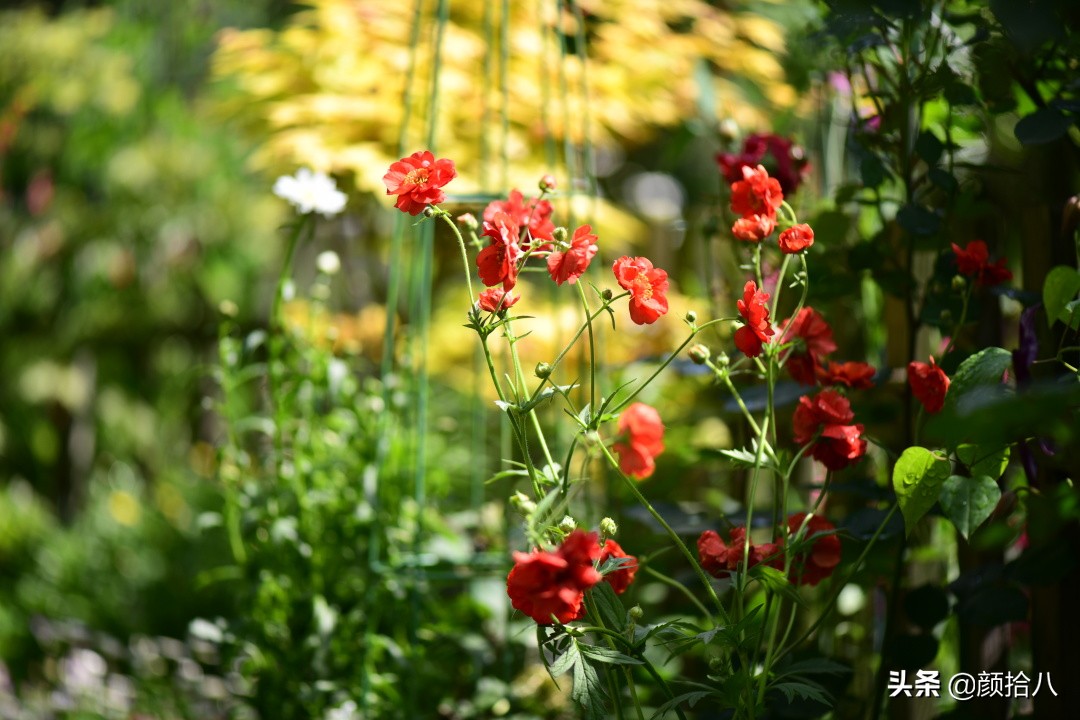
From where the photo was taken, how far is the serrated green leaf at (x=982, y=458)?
0.70 metres

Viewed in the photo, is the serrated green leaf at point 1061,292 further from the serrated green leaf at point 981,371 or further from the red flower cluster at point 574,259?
the red flower cluster at point 574,259

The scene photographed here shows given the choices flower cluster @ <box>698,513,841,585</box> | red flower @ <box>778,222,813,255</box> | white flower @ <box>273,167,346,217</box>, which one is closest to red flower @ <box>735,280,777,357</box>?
red flower @ <box>778,222,813,255</box>

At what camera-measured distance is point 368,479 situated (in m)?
1.15

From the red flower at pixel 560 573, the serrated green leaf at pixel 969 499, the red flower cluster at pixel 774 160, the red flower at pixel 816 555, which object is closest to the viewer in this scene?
the red flower at pixel 560 573

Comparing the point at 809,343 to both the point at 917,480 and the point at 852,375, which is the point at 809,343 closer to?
the point at 852,375

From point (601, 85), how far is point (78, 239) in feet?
6.43

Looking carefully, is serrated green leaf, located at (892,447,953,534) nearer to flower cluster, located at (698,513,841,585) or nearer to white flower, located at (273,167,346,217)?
flower cluster, located at (698,513,841,585)

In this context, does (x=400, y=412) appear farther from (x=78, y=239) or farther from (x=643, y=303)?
(x=78, y=239)

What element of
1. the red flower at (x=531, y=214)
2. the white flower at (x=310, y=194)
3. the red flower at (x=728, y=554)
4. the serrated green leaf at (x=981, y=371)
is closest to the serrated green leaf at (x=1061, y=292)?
the serrated green leaf at (x=981, y=371)

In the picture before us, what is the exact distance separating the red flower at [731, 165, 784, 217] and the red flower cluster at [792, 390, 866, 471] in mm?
161

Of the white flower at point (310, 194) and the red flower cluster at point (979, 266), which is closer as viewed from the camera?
the red flower cluster at point (979, 266)

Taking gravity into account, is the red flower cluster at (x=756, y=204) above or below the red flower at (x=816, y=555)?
above

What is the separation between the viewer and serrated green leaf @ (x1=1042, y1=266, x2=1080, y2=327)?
28.1 inches

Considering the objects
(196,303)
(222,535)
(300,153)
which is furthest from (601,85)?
(196,303)
